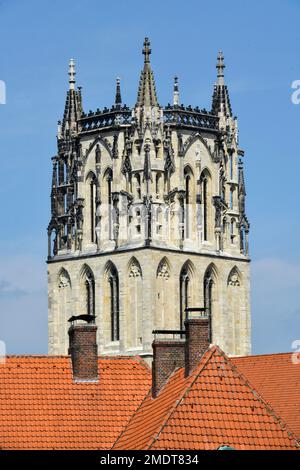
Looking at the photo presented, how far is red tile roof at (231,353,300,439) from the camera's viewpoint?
241ft

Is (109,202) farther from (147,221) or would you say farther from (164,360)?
(164,360)

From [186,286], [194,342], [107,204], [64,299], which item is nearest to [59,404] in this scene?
[194,342]

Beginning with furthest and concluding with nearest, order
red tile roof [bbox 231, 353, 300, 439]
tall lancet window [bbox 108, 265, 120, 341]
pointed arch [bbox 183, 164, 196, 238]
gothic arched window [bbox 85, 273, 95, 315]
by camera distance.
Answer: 1. gothic arched window [bbox 85, 273, 95, 315]
2. pointed arch [bbox 183, 164, 196, 238]
3. tall lancet window [bbox 108, 265, 120, 341]
4. red tile roof [bbox 231, 353, 300, 439]

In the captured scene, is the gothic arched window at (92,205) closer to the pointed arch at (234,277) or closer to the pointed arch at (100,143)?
the pointed arch at (100,143)

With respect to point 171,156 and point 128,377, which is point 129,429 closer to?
point 128,377

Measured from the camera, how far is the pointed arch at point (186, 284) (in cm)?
11694

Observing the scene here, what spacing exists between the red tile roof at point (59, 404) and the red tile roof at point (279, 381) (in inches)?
257

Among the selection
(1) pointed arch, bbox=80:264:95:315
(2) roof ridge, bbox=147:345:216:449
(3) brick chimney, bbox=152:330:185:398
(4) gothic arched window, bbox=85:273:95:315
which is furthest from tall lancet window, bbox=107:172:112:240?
(2) roof ridge, bbox=147:345:216:449

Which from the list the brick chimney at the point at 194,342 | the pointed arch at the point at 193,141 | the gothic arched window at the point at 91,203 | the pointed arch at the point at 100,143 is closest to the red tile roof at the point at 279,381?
the brick chimney at the point at 194,342

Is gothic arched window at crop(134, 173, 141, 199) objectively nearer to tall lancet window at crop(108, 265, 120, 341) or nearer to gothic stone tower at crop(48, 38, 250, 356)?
gothic stone tower at crop(48, 38, 250, 356)

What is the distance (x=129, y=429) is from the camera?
64750 mm

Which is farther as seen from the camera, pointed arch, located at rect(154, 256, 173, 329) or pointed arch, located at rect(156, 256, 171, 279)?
pointed arch, located at rect(156, 256, 171, 279)

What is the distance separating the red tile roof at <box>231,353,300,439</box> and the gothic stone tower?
34484 mm

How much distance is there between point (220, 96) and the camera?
121875 millimetres
